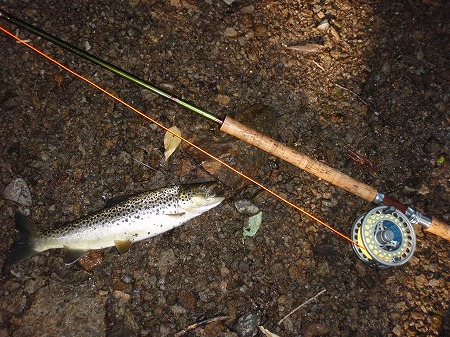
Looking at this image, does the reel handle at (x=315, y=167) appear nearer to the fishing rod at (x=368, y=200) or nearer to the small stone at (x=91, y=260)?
the fishing rod at (x=368, y=200)

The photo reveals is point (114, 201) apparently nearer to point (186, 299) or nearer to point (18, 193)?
point (18, 193)

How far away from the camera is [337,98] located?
13.3ft

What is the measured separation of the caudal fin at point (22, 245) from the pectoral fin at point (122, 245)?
2.43 ft

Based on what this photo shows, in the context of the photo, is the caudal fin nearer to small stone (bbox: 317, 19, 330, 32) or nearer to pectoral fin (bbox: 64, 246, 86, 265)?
pectoral fin (bbox: 64, 246, 86, 265)

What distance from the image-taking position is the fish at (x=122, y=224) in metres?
3.25

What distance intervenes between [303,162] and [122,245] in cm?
191

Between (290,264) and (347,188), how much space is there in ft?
3.12

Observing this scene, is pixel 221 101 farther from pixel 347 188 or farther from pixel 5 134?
pixel 5 134

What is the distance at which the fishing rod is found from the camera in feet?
11.3

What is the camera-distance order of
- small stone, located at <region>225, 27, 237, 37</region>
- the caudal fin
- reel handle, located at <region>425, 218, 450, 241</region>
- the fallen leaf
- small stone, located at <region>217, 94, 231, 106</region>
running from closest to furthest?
the caudal fin
reel handle, located at <region>425, 218, 450, 241</region>
the fallen leaf
small stone, located at <region>217, 94, 231, 106</region>
small stone, located at <region>225, 27, 237, 37</region>

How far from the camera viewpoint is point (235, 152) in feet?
12.2

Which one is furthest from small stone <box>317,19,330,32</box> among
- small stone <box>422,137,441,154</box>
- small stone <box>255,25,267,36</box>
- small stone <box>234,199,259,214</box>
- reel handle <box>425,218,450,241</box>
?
reel handle <box>425,218,450,241</box>

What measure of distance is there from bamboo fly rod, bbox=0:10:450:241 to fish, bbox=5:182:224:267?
1.98 feet

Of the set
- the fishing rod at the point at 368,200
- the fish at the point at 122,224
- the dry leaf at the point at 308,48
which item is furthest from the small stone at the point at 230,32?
the fish at the point at 122,224
